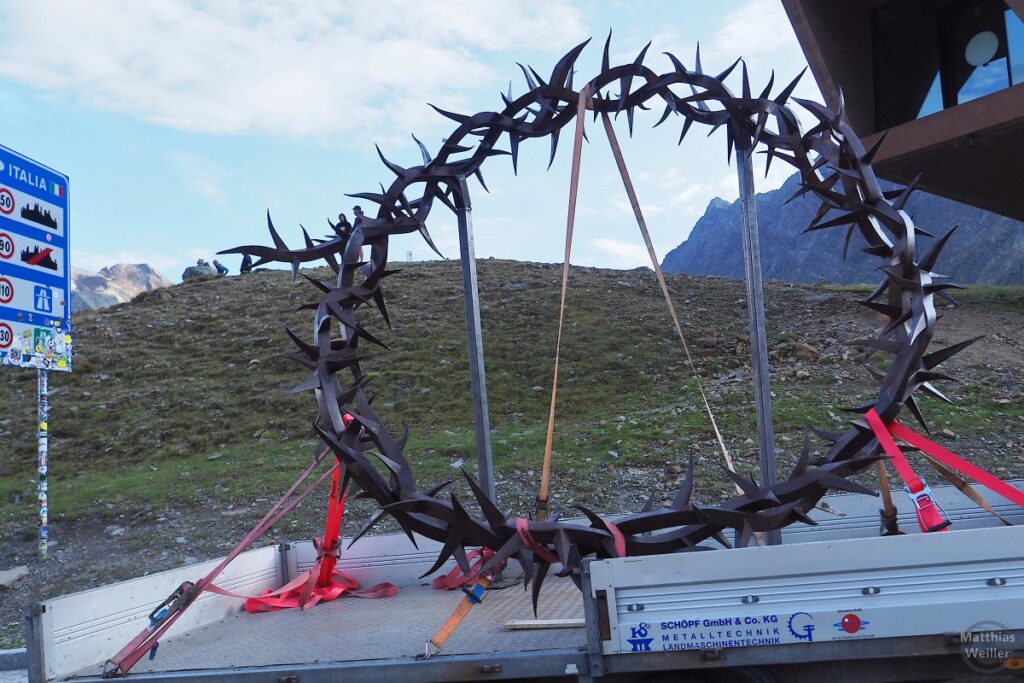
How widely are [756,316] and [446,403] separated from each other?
10.1 m

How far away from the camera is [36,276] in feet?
32.1

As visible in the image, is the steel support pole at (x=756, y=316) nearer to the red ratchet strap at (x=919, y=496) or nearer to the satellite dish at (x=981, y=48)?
the red ratchet strap at (x=919, y=496)

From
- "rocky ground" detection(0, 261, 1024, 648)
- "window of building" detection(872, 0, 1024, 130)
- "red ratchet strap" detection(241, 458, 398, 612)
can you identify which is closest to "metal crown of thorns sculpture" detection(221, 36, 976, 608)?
"red ratchet strap" detection(241, 458, 398, 612)

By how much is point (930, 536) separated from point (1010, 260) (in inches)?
2826

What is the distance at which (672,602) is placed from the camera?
317 centimetres

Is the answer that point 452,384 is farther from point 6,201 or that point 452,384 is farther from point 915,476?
point 915,476

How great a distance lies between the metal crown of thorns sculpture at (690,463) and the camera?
12.7 ft

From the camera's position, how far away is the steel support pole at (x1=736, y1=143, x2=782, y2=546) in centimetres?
550

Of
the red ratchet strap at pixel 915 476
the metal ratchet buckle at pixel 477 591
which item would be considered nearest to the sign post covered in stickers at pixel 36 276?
the metal ratchet buckle at pixel 477 591

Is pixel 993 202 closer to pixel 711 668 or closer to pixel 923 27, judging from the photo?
pixel 923 27

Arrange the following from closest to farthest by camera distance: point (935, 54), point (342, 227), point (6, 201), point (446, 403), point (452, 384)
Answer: point (342, 227), point (6, 201), point (446, 403), point (935, 54), point (452, 384)

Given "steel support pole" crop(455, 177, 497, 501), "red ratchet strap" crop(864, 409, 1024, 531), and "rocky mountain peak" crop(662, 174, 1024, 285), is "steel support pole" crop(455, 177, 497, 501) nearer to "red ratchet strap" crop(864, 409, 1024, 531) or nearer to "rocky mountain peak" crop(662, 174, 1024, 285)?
"red ratchet strap" crop(864, 409, 1024, 531)

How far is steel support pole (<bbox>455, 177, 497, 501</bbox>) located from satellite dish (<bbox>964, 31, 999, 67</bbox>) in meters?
13.0

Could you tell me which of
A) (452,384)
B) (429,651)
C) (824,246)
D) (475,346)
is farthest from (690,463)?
(824,246)
